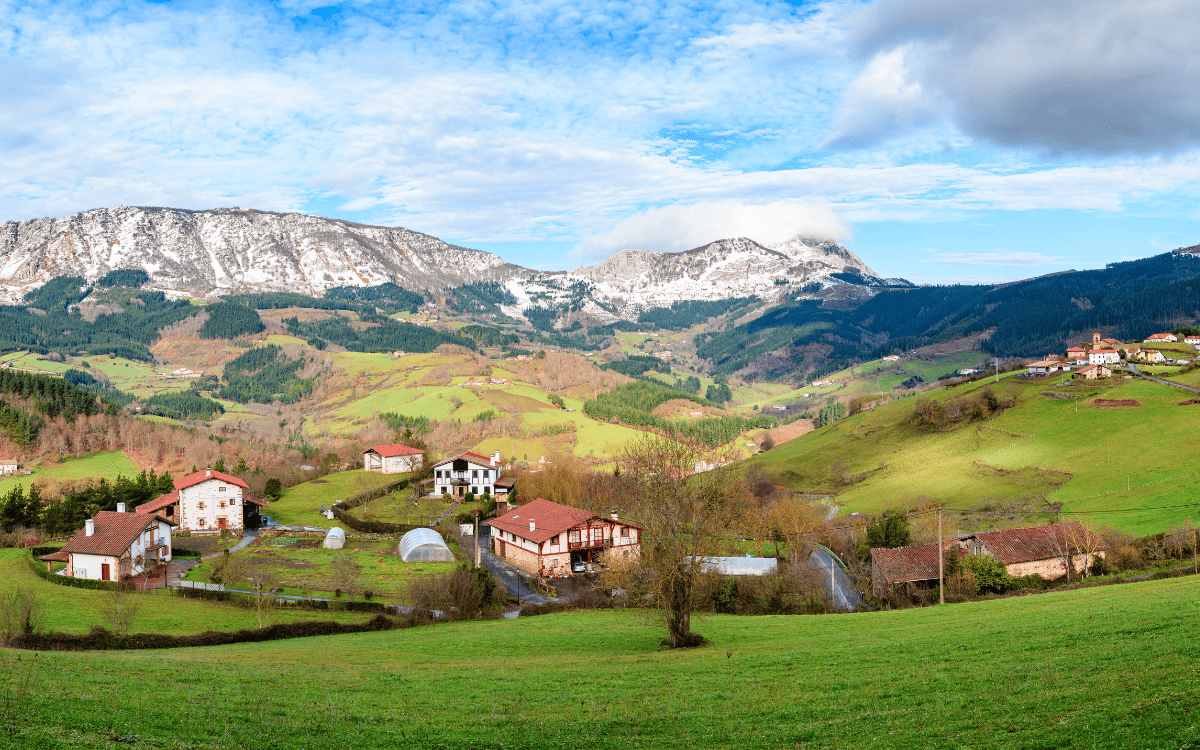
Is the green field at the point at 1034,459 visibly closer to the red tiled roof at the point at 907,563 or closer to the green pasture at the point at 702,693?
the red tiled roof at the point at 907,563

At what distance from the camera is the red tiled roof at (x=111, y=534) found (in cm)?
5722

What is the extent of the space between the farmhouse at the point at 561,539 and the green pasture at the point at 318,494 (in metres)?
26.8

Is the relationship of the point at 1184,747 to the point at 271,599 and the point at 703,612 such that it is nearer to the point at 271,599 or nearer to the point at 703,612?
the point at 703,612

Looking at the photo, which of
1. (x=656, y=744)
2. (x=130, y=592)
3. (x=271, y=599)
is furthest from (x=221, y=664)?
(x=130, y=592)

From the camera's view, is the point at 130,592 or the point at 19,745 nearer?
the point at 19,745

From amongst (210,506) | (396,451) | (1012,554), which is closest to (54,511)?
(210,506)

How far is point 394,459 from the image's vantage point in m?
124

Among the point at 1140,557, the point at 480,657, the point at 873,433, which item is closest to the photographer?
the point at 480,657

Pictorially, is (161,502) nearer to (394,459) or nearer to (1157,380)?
(394,459)

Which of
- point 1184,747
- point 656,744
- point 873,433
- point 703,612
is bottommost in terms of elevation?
point 703,612

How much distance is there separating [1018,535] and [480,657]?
52638mm

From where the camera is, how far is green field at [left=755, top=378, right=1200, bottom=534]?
7469cm

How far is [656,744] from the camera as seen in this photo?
56.0ft

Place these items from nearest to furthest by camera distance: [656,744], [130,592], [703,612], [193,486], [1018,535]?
[656,744], [703,612], [130,592], [1018,535], [193,486]
